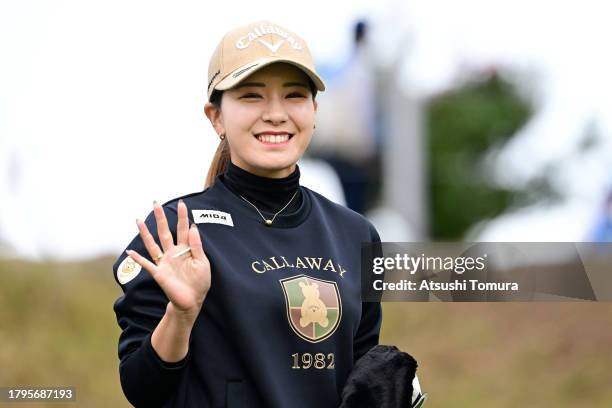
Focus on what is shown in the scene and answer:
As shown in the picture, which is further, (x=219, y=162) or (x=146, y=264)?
(x=219, y=162)

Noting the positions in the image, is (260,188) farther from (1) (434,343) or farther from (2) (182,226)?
(1) (434,343)

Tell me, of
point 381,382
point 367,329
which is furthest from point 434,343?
point 381,382

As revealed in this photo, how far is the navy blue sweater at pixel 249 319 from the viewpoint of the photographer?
82.8 inches

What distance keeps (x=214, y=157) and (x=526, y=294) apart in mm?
1248

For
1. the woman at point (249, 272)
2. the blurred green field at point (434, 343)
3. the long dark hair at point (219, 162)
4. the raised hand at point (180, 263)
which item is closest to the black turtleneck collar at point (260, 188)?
the woman at point (249, 272)

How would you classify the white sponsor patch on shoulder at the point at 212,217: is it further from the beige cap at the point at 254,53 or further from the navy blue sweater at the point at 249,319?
the beige cap at the point at 254,53

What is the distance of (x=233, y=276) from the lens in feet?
6.93

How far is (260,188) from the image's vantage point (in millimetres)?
2293

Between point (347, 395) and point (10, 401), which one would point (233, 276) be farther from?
point (10, 401)

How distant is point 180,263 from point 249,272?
178 millimetres

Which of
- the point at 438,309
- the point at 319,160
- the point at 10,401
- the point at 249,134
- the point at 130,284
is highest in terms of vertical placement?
the point at 319,160

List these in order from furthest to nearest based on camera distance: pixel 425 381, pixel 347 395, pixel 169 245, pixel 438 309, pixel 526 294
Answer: pixel 438 309
pixel 425 381
pixel 526 294
pixel 347 395
pixel 169 245

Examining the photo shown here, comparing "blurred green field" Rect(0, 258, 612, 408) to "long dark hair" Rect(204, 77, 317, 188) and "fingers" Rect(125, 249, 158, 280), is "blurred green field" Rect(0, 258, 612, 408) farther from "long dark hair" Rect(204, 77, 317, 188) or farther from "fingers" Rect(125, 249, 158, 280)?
"fingers" Rect(125, 249, 158, 280)

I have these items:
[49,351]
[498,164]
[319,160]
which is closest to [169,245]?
[49,351]
